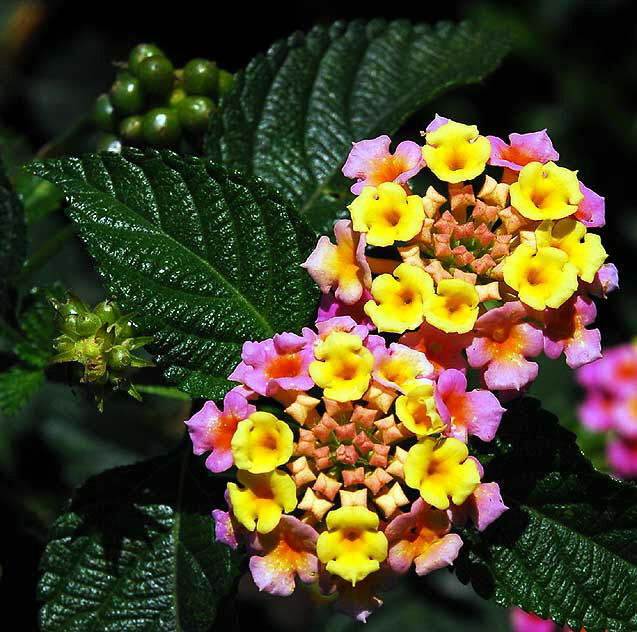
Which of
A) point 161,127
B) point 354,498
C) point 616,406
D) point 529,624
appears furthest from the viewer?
point 616,406

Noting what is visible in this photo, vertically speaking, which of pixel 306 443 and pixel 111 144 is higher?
pixel 111 144

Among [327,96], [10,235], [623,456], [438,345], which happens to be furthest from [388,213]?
[623,456]

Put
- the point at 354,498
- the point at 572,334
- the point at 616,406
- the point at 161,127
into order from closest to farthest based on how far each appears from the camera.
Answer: the point at 354,498, the point at 572,334, the point at 161,127, the point at 616,406

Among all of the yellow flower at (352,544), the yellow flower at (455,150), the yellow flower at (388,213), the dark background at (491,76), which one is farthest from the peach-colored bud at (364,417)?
the dark background at (491,76)

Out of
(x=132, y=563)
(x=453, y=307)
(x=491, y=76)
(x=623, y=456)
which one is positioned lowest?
(x=623, y=456)

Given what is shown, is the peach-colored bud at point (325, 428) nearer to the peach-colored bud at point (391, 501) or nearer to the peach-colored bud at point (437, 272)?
the peach-colored bud at point (391, 501)

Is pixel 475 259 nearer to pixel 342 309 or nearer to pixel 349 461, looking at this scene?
pixel 342 309

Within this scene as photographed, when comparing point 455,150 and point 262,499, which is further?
point 455,150
